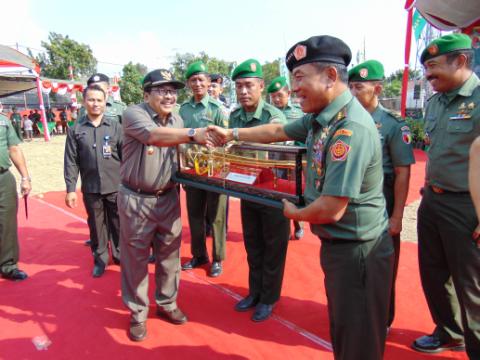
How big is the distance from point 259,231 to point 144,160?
1194 mm

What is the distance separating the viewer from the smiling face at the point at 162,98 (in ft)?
8.45

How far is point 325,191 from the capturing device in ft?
4.96

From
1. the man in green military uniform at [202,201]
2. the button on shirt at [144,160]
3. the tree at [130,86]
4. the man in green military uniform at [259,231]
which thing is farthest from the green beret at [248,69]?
the tree at [130,86]

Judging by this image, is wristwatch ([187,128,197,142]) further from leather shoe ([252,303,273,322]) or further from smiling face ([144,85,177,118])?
leather shoe ([252,303,273,322])

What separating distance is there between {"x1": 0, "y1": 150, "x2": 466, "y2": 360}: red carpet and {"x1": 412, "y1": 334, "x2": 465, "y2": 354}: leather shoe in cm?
5

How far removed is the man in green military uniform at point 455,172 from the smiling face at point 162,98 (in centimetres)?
178

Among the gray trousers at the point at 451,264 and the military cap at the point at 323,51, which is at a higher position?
the military cap at the point at 323,51

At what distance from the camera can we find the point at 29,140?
63.7 ft

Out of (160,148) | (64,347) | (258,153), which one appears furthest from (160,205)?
(64,347)

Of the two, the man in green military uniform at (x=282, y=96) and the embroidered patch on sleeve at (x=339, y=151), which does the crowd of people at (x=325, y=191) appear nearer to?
the embroidered patch on sleeve at (x=339, y=151)

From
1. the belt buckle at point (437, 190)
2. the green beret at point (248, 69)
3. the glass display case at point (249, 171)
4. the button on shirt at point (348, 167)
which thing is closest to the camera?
the button on shirt at point (348, 167)

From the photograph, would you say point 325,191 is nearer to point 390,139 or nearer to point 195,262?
point 390,139

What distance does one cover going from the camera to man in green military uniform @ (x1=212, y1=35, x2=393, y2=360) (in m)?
1.50

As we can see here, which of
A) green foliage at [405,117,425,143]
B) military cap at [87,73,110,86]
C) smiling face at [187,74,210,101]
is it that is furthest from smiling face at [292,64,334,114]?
green foliage at [405,117,425,143]
